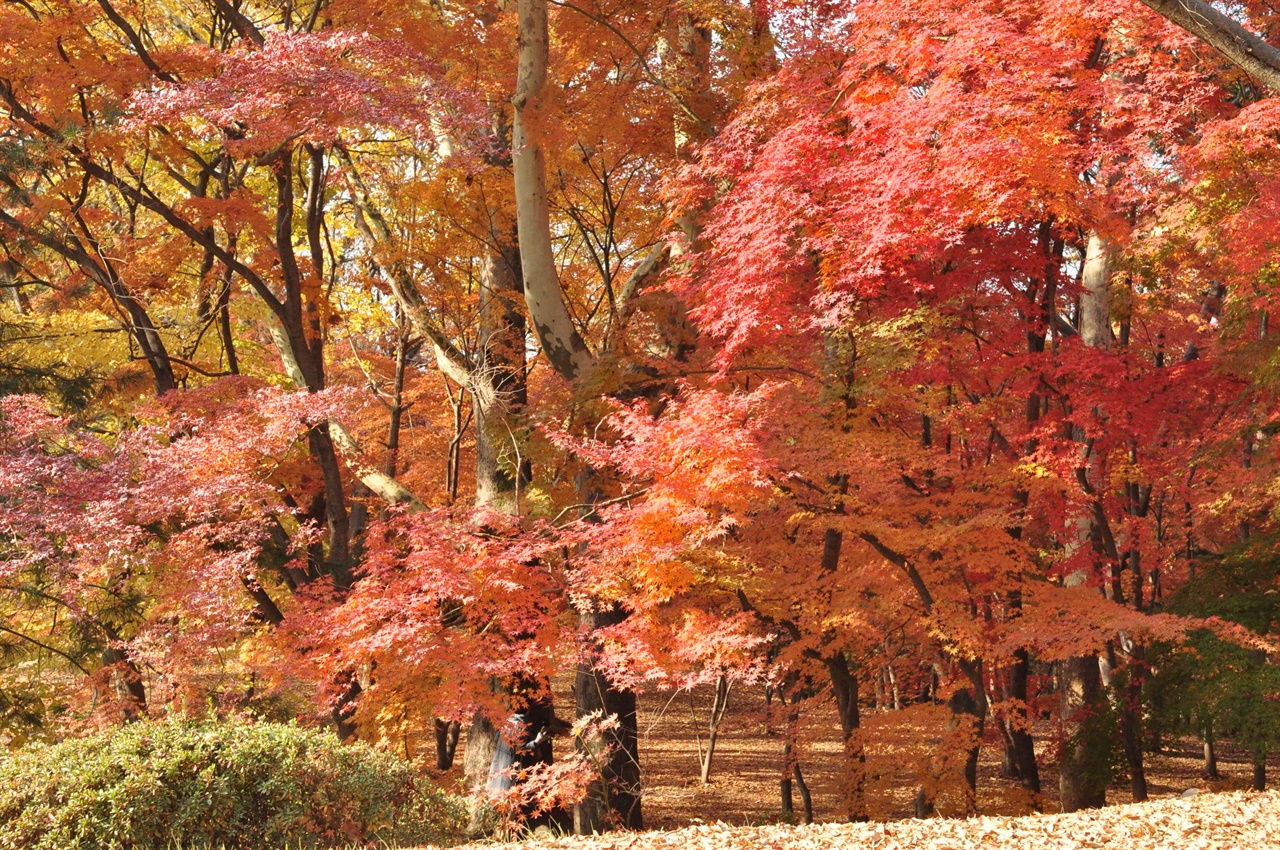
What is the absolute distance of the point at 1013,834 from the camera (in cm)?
529

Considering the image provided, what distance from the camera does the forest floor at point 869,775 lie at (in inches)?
244

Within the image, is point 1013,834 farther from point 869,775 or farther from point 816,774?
point 816,774

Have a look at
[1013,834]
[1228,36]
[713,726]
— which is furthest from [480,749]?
[1228,36]

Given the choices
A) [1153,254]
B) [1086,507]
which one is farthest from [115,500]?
[1153,254]

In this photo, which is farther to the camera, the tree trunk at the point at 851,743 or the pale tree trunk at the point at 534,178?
the tree trunk at the point at 851,743

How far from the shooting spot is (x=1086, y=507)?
1064cm

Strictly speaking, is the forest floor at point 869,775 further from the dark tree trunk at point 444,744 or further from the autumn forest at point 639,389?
the dark tree trunk at point 444,744

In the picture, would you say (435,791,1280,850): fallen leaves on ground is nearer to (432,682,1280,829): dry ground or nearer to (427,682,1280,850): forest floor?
Result: (427,682,1280,850): forest floor

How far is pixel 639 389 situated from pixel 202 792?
5.36 m

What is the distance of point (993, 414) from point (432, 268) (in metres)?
6.83

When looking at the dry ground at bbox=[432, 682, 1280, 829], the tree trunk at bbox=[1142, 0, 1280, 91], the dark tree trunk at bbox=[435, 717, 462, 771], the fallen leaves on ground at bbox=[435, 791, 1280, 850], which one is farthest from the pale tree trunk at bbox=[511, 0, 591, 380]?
the dark tree trunk at bbox=[435, 717, 462, 771]

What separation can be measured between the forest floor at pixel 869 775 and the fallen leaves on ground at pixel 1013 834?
28mm

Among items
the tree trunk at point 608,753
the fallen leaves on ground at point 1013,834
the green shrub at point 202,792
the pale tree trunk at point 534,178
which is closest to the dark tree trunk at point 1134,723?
the fallen leaves on ground at point 1013,834

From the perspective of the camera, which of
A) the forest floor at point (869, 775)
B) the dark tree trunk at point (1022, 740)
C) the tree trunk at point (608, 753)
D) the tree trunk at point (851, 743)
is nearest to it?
the forest floor at point (869, 775)
